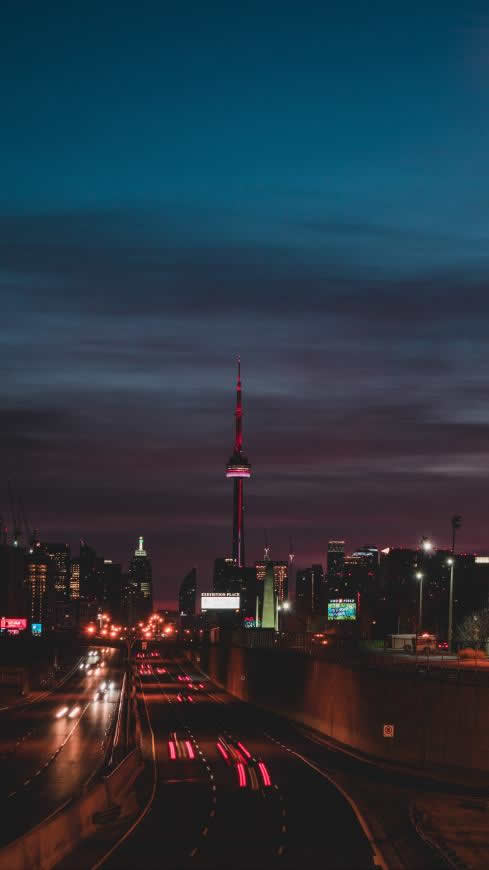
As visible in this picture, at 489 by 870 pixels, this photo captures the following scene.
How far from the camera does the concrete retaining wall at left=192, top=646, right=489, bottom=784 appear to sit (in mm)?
63094

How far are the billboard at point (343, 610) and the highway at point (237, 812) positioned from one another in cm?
7100

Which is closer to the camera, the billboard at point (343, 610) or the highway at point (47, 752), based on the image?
the highway at point (47, 752)

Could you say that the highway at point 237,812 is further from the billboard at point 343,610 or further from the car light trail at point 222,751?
the billboard at point 343,610

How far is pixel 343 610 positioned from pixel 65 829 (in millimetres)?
125199

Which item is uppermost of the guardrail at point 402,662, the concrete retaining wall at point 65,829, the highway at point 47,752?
the guardrail at point 402,662

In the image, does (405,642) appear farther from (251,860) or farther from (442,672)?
(251,860)

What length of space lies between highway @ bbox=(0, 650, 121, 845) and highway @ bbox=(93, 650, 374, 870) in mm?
4269

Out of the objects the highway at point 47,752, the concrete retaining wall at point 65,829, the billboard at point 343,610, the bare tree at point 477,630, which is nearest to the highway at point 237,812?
the concrete retaining wall at point 65,829

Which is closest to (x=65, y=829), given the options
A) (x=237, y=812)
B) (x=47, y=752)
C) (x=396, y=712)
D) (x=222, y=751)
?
(x=237, y=812)

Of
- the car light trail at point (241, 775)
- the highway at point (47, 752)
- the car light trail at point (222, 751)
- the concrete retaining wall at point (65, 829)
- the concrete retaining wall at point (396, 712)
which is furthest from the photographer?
the car light trail at point (222, 751)

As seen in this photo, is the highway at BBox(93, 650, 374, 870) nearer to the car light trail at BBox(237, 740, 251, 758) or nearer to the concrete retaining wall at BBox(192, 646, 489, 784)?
the car light trail at BBox(237, 740, 251, 758)

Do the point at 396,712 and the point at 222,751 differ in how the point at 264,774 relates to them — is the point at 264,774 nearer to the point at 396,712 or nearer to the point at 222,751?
the point at 396,712

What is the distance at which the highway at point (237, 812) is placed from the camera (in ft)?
148

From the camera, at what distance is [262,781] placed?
67.2 meters
